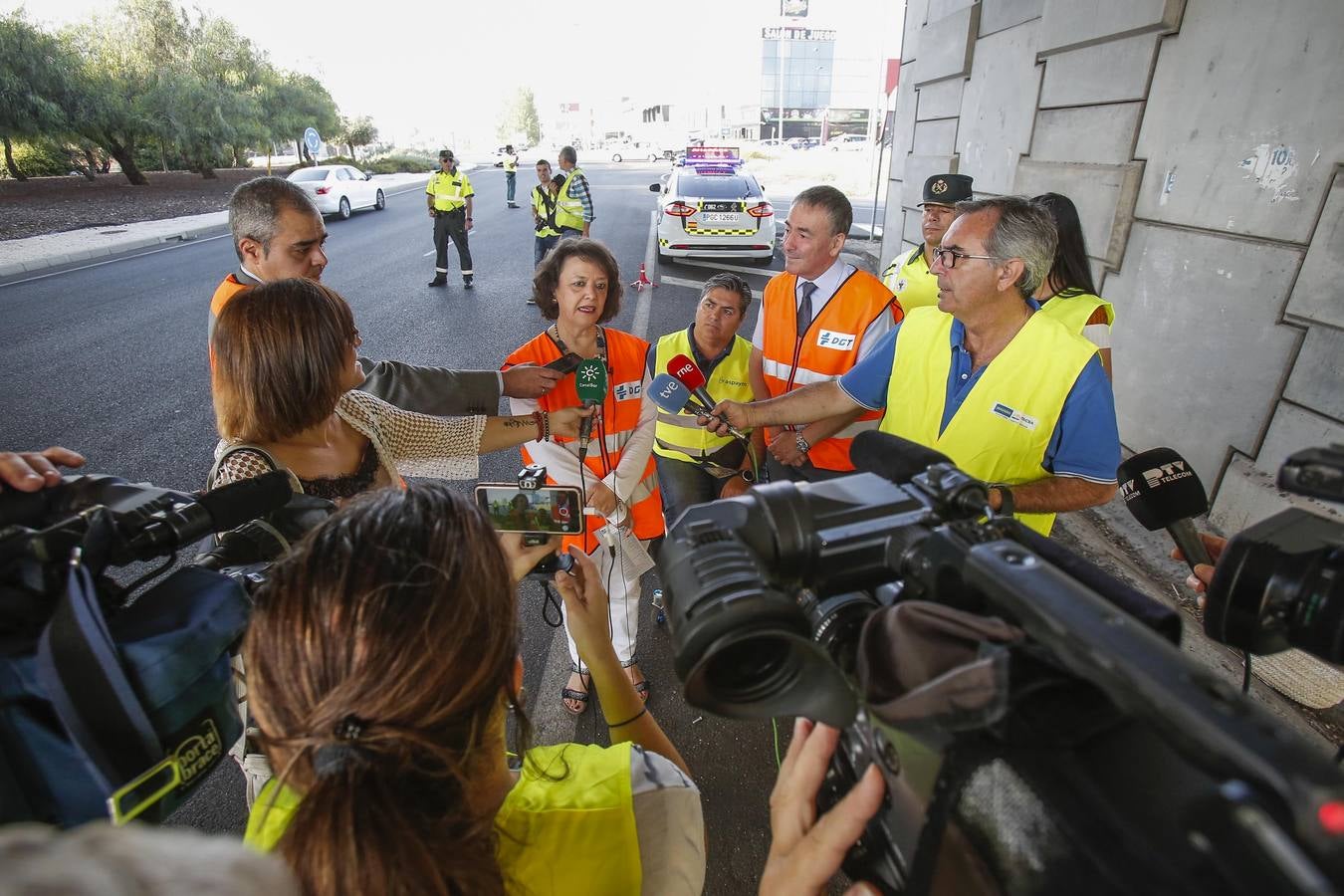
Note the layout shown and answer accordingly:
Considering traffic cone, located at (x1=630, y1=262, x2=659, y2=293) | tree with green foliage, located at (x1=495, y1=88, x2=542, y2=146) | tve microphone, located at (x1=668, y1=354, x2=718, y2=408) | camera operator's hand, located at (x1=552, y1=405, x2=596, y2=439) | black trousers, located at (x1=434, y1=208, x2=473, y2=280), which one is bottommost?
traffic cone, located at (x1=630, y1=262, x2=659, y2=293)

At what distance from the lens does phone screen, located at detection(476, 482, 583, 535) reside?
163 cm

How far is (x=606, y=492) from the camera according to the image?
2.56 m

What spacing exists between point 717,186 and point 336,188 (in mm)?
12084

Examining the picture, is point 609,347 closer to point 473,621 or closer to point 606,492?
point 606,492

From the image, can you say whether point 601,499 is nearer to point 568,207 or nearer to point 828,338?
point 828,338

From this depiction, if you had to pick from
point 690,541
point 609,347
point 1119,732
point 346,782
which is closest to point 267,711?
point 346,782

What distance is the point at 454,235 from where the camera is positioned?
1050 centimetres

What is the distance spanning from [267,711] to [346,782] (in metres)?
0.18

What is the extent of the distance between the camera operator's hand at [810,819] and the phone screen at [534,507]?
852 mm

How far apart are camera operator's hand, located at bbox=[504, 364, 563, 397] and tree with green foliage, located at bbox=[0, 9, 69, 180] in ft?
94.6

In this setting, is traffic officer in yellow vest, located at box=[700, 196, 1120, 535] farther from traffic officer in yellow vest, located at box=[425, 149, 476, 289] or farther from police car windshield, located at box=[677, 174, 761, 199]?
police car windshield, located at box=[677, 174, 761, 199]

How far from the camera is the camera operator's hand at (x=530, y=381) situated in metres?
2.54

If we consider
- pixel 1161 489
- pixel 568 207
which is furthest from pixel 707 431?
pixel 568 207

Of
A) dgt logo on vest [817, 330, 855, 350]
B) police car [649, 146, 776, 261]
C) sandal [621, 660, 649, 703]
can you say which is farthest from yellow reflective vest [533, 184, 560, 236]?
sandal [621, 660, 649, 703]
